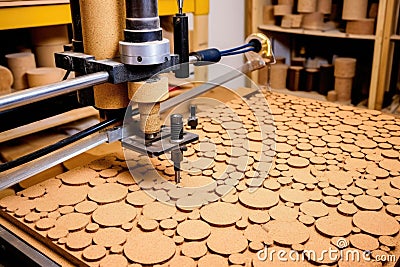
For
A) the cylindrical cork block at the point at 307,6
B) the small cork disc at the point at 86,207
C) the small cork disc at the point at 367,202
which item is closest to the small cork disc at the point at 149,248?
the small cork disc at the point at 86,207

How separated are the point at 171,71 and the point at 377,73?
61.7 inches

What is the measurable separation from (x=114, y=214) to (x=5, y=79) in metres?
0.74

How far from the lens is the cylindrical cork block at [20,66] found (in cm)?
133

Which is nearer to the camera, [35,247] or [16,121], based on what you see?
[35,247]

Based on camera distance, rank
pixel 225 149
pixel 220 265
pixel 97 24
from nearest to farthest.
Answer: pixel 220 265
pixel 97 24
pixel 225 149

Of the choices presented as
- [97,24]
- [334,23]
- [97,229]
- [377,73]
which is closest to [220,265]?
[97,229]

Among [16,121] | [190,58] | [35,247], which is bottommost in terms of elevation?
[35,247]

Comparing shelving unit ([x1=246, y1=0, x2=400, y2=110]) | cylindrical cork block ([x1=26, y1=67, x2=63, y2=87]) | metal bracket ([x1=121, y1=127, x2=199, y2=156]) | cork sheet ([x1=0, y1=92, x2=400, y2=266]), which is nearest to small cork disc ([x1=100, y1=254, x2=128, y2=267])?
cork sheet ([x1=0, y1=92, x2=400, y2=266])

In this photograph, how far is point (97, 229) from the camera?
72cm

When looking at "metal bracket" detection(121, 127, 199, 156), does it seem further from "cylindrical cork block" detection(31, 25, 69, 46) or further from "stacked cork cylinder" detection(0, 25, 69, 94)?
"cylindrical cork block" detection(31, 25, 69, 46)

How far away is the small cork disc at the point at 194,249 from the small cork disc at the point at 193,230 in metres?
0.01

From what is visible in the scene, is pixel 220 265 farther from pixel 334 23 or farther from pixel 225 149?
pixel 334 23

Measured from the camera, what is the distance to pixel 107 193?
83 centimetres

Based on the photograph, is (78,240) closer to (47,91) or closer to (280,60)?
(47,91)
